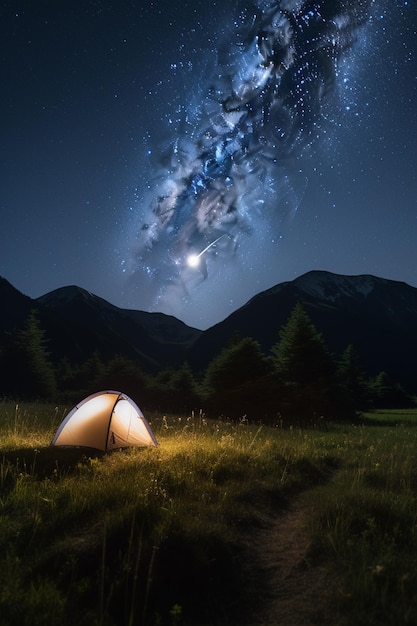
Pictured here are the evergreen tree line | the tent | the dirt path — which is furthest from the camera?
the evergreen tree line

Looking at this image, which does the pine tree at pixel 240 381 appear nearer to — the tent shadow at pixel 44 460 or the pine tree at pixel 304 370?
the pine tree at pixel 304 370

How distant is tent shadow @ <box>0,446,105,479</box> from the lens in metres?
6.76

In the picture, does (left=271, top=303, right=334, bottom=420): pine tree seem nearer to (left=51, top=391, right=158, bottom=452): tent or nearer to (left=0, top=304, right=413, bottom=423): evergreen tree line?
(left=0, top=304, right=413, bottom=423): evergreen tree line

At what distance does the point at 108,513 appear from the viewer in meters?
A: 4.77

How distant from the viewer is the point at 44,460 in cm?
713

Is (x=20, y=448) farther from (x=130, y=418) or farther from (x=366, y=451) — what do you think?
(x=366, y=451)

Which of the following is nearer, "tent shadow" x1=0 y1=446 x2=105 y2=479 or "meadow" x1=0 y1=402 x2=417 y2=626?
"meadow" x1=0 y1=402 x2=417 y2=626

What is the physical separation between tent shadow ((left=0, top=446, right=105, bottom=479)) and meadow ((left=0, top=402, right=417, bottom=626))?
3 centimetres

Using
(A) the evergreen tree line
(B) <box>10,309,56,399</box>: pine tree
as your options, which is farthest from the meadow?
(B) <box>10,309,56,399</box>: pine tree

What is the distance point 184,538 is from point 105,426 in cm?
505

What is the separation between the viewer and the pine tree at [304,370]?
25016 mm

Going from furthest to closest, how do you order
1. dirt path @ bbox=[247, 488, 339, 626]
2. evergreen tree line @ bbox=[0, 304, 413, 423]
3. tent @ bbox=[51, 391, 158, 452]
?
evergreen tree line @ bbox=[0, 304, 413, 423], tent @ bbox=[51, 391, 158, 452], dirt path @ bbox=[247, 488, 339, 626]

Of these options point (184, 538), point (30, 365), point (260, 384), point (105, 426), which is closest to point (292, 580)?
point (184, 538)

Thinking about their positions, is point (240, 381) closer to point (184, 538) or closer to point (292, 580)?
point (184, 538)
